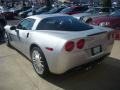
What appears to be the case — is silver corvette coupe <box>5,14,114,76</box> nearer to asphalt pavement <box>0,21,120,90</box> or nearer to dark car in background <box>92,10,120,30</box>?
asphalt pavement <box>0,21,120,90</box>

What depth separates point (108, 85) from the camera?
169 inches

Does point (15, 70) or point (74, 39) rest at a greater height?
point (74, 39)

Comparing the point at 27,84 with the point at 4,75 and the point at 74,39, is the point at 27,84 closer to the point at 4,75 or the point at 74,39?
the point at 4,75

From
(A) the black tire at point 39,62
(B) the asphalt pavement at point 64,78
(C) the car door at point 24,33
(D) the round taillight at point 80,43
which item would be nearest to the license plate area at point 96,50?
(D) the round taillight at point 80,43

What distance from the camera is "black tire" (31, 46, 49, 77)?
14.7 ft

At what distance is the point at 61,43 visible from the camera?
13.0 ft

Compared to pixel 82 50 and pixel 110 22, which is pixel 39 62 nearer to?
pixel 82 50

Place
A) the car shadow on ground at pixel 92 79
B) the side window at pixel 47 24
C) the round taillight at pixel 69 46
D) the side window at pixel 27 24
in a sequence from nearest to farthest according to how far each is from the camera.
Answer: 1. the round taillight at pixel 69 46
2. the car shadow on ground at pixel 92 79
3. the side window at pixel 47 24
4. the side window at pixel 27 24

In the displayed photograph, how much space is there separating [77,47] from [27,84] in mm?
1422

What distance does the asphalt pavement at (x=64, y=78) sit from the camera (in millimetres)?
4316

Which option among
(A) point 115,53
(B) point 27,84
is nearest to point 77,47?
(B) point 27,84

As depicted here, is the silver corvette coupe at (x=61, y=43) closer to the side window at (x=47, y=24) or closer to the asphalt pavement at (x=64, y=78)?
the side window at (x=47, y=24)

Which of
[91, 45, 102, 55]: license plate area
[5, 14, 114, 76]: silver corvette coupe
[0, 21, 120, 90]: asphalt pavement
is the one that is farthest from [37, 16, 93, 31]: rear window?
[0, 21, 120, 90]: asphalt pavement

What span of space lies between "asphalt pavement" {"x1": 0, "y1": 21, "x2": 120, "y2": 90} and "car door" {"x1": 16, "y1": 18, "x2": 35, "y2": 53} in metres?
0.58
